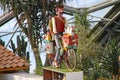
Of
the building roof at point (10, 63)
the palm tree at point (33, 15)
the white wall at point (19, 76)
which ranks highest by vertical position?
the palm tree at point (33, 15)

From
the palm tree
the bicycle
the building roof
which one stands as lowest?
the building roof

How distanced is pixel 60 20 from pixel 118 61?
2766 mm

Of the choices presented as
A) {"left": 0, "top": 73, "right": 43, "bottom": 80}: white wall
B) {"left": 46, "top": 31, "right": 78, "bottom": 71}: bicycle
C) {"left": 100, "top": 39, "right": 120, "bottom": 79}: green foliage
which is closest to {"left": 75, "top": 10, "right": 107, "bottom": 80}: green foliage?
{"left": 100, "top": 39, "right": 120, "bottom": 79}: green foliage

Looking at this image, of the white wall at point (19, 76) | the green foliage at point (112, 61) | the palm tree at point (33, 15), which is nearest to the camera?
the white wall at point (19, 76)

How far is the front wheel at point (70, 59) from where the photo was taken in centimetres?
508

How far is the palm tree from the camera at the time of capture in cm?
884

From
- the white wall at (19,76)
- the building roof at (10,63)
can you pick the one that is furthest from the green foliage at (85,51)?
the white wall at (19,76)

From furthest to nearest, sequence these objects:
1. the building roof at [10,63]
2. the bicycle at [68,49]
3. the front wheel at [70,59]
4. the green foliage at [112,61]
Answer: the green foliage at [112,61] < the building roof at [10,63] < the front wheel at [70,59] < the bicycle at [68,49]

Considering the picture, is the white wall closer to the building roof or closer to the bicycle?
the building roof

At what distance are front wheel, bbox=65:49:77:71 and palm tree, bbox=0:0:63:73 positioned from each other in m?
3.47

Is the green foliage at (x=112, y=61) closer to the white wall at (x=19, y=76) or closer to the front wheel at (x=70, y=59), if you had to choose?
the white wall at (x=19, y=76)

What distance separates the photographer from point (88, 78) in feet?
24.8

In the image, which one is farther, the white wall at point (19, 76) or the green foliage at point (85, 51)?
the green foliage at point (85, 51)

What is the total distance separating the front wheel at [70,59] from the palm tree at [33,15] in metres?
3.47
